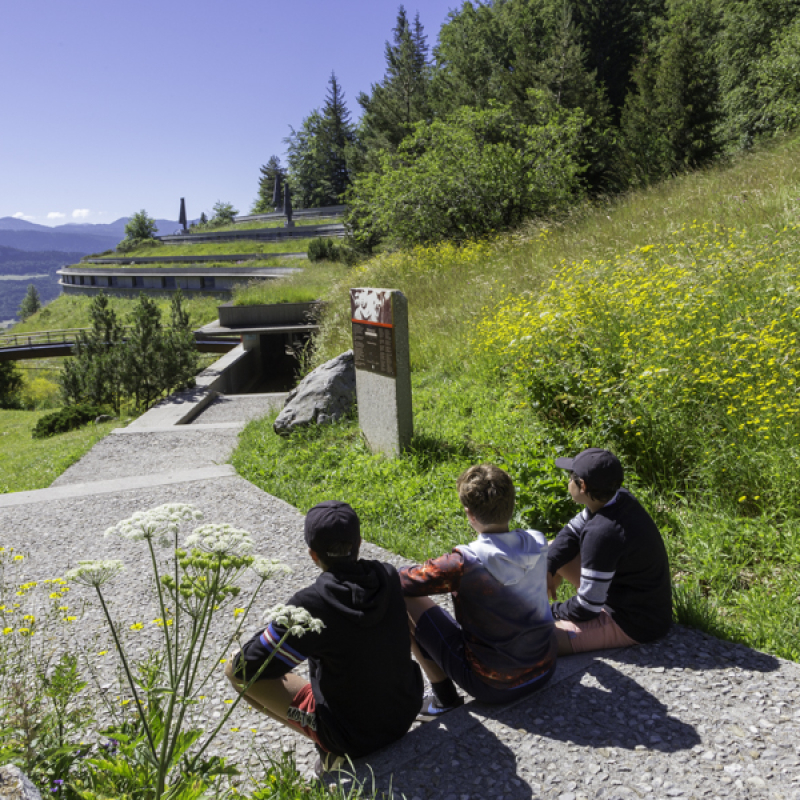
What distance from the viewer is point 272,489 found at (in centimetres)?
654

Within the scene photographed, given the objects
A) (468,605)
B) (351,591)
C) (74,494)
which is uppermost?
(351,591)

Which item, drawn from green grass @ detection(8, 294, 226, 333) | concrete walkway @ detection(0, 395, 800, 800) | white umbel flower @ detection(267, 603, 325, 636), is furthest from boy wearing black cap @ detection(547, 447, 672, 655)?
green grass @ detection(8, 294, 226, 333)

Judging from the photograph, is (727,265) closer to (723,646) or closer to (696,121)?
(723,646)

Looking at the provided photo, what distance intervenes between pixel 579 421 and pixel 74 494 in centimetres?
541

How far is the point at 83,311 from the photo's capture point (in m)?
50.4

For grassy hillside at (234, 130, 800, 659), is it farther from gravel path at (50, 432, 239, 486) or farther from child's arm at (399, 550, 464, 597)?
child's arm at (399, 550, 464, 597)

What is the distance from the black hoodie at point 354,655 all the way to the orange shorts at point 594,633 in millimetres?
984

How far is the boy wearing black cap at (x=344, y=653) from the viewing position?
7.68 ft

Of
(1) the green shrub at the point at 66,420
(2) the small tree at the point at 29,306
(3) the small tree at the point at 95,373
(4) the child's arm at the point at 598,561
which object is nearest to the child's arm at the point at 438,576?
(4) the child's arm at the point at 598,561

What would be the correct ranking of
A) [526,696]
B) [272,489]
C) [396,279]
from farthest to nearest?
[396,279] → [272,489] → [526,696]

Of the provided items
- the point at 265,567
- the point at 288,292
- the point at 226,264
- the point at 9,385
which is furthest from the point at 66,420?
the point at 226,264

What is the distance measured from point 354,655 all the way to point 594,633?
1.36m

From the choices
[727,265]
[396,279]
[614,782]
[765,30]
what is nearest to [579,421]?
[727,265]

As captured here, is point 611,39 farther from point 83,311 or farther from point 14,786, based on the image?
point 14,786
